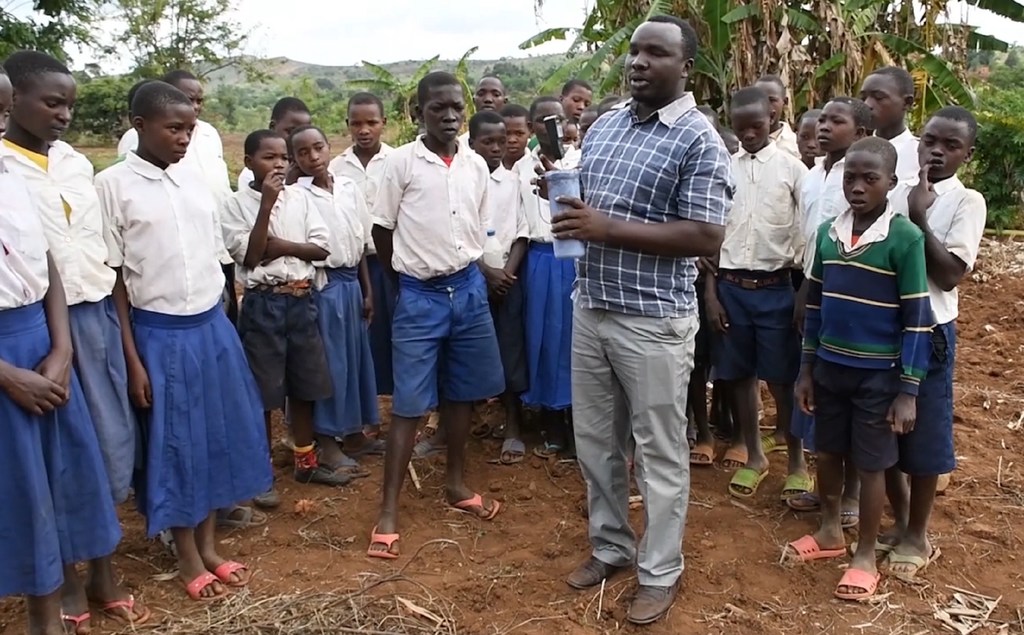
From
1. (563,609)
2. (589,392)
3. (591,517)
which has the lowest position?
(563,609)

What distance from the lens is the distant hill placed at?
24312 mm

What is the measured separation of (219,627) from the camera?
2846 mm

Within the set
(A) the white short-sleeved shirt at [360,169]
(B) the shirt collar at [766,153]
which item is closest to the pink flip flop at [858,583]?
(B) the shirt collar at [766,153]

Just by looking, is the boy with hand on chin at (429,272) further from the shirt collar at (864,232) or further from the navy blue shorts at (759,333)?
the shirt collar at (864,232)

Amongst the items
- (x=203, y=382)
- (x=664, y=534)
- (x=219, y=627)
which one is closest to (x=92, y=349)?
(x=203, y=382)

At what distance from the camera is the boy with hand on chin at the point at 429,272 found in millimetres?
3482

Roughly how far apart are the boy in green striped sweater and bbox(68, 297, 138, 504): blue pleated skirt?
95.6 inches

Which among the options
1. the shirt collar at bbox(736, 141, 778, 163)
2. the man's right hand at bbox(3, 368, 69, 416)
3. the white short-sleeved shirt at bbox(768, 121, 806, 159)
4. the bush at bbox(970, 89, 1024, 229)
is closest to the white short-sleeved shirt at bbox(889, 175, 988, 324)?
the shirt collar at bbox(736, 141, 778, 163)

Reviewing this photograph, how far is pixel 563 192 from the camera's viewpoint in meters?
2.67

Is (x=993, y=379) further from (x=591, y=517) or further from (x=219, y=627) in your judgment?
(x=219, y=627)

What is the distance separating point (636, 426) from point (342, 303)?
1794 mm

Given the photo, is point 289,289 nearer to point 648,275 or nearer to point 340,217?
point 340,217

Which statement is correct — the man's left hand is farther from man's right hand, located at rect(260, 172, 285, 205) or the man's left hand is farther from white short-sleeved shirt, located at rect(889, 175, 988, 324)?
man's right hand, located at rect(260, 172, 285, 205)

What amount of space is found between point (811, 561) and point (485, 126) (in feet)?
7.97
